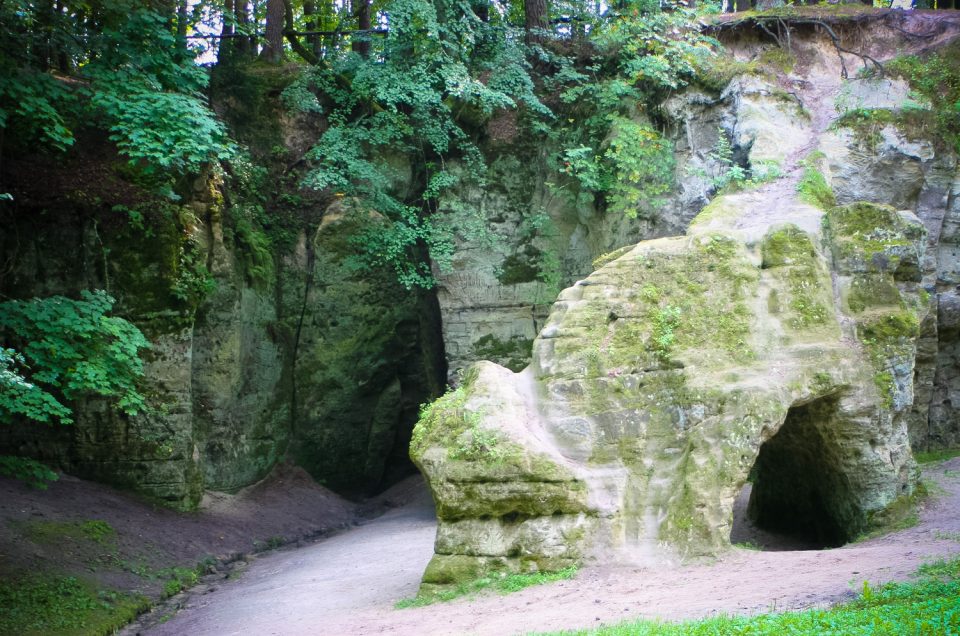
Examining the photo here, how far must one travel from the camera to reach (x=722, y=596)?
822 centimetres

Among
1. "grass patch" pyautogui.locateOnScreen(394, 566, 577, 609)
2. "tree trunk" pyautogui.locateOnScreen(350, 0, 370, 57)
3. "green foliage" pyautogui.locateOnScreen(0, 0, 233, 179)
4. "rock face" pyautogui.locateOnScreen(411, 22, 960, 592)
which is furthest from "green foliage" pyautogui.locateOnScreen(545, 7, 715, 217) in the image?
"grass patch" pyautogui.locateOnScreen(394, 566, 577, 609)

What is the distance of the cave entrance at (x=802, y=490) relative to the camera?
12.0 m

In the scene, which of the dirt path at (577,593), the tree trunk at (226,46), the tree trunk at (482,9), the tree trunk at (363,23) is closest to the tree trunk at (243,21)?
the tree trunk at (226,46)

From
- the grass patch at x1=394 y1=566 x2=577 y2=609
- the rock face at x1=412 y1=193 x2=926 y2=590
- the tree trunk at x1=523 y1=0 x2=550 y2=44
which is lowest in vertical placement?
the grass patch at x1=394 y1=566 x2=577 y2=609

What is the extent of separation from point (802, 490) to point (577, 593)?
231 inches

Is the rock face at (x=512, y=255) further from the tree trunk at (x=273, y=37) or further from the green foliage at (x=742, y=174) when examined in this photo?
the tree trunk at (x=273, y=37)

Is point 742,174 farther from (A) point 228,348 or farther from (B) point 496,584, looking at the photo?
(A) point 228,348

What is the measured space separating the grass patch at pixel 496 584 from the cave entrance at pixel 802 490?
321 cm

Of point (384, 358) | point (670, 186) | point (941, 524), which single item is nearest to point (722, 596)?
point (941, 524)

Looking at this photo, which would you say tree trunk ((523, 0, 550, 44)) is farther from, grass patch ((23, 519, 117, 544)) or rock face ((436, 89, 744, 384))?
grass patch ((23, 519, 117, 544))

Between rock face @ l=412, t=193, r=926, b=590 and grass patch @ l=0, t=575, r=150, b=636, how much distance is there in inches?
175

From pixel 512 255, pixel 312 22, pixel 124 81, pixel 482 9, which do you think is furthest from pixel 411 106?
pixel 124 81

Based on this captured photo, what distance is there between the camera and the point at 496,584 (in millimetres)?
10141

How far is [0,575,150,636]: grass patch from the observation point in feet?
33.7
